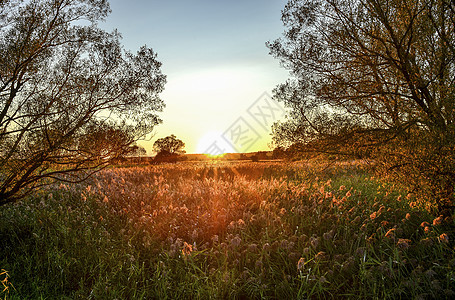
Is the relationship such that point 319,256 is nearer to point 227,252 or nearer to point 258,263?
point 258,263

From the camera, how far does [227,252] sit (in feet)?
14.8

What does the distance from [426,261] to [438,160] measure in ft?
6.63

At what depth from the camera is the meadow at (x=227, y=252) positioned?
12.6 feet

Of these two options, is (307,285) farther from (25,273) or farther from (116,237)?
(25,273)

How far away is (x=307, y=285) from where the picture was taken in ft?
12.1

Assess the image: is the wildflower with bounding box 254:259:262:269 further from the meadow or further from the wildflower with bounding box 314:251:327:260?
the wildflower with bounding box 314:251:327:260

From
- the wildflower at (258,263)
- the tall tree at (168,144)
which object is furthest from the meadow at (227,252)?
the tall tree at (168,144)

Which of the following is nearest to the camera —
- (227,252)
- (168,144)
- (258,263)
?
(258,263)

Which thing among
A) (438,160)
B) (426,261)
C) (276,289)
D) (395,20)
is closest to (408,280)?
(426,261)

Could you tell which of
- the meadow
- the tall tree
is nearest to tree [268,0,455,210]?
the meadow

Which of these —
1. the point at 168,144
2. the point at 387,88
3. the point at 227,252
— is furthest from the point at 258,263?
the point at 168,144

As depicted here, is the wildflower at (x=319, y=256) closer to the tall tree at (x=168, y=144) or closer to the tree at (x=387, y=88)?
the tree at (x=387, y=88)

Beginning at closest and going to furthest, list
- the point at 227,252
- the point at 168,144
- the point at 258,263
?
the point at 258,263 → the point at 227,252 → the point at 168,144

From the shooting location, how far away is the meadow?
3.83 metres
